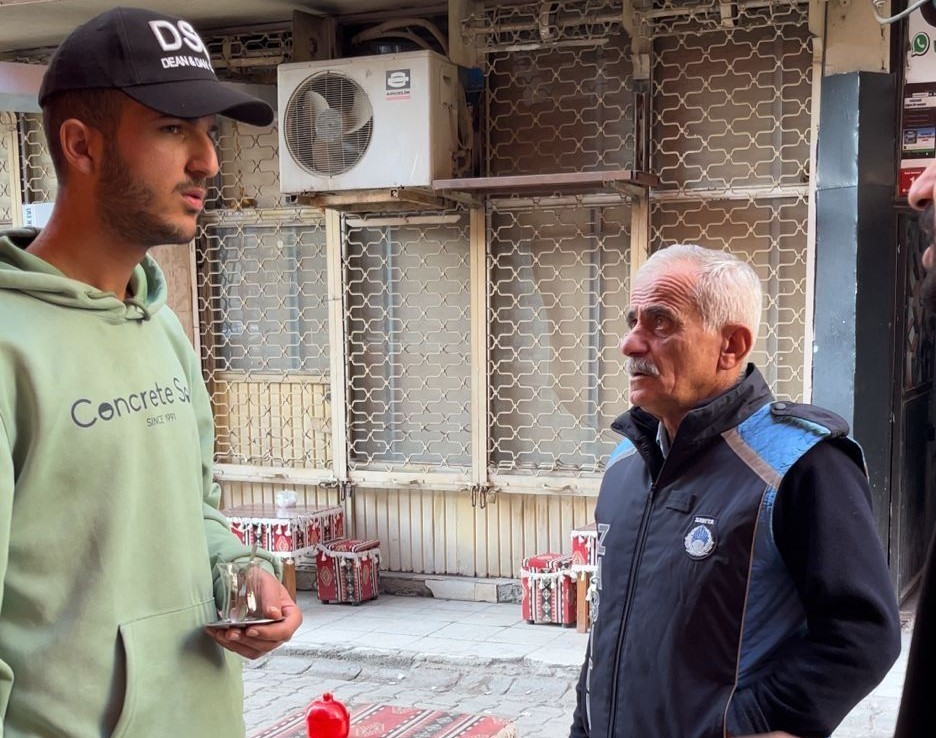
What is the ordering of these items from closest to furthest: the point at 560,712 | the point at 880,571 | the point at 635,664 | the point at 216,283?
1. the point at 880,571
2. the point at 635,664
3. the point at 560,712
4. the point at 216,283

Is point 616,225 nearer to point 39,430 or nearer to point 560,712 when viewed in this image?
point 560,712

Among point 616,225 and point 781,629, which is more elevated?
point 616,225

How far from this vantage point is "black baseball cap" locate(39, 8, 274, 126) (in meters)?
1.81

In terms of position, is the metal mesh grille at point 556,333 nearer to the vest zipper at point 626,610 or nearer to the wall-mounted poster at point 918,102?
the wall-mounted poster at point 918,102

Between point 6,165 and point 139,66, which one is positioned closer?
point 139,66

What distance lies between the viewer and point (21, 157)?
7684 mm

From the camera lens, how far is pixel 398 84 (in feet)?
20.0

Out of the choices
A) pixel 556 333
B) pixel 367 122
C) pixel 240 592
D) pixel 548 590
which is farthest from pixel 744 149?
pixel 240 592

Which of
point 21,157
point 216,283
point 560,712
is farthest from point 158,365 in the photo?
point 21,157

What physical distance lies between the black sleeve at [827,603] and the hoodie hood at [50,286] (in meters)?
1.32

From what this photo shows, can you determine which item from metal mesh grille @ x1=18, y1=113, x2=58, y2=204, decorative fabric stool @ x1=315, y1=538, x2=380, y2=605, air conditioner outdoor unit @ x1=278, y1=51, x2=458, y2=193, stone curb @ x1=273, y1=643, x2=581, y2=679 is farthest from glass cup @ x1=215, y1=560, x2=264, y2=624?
metal mesh grille @ x1=18, y1=113, x2=58, y2=204

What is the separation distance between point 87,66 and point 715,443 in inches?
57.5

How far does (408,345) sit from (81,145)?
5.20 m

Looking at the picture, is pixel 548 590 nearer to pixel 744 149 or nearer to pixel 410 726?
pixel 744 149
